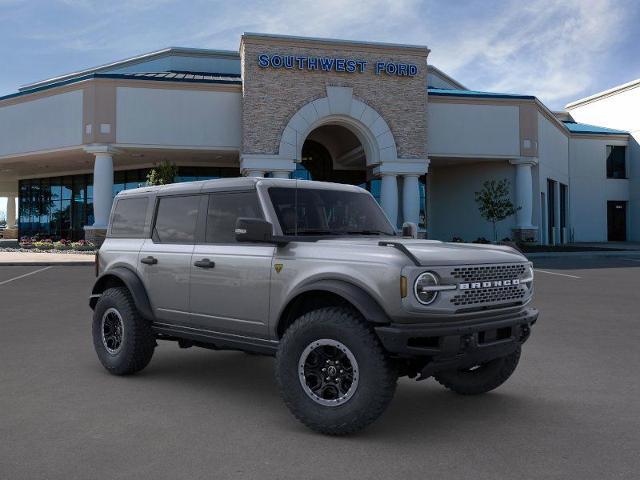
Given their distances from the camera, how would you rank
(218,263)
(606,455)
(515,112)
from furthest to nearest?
1. (515,112)
2. (218,263)
3. (606,455)

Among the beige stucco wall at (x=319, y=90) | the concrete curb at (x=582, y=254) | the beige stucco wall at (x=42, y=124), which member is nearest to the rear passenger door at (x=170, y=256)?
the beige stucco wall at (x=319, y=90)

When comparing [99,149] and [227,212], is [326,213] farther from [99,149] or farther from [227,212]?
[99,149]

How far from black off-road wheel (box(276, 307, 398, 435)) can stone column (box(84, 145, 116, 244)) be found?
2740 centimetres

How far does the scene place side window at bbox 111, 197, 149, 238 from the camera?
6.55m

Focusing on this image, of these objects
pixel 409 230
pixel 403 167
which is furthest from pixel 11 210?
pixel 409 230

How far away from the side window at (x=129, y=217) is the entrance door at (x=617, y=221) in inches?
1806

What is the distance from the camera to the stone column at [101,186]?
3009cm

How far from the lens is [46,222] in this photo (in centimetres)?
4275

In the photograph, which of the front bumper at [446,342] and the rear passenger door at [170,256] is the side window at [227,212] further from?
the front bumper at [446,342]

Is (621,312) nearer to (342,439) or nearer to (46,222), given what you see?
(342,439)

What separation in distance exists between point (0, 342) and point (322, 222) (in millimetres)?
5190

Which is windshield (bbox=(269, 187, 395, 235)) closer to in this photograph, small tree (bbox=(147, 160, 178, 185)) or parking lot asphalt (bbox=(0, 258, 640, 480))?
parking lot asphalt (bbox=(0, 258, 640, 480))

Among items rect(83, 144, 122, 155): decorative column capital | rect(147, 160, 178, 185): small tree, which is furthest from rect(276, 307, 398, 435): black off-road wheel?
rect(83, 144, 122, 155): decorative column capital

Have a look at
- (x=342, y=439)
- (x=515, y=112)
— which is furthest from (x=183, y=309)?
(x=515, y=112)
